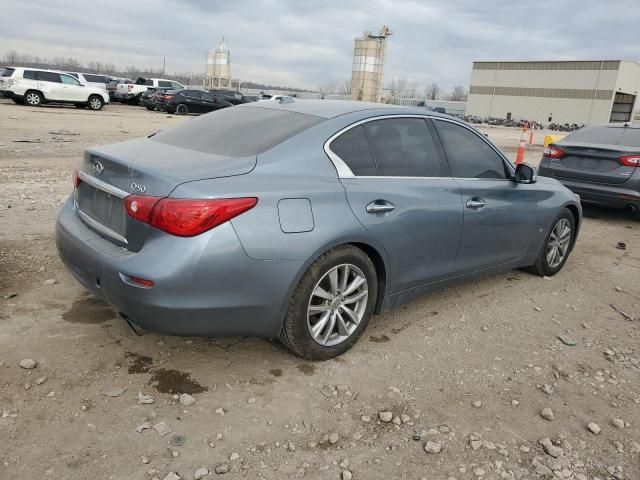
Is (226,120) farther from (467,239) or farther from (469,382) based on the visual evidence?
(469,382)

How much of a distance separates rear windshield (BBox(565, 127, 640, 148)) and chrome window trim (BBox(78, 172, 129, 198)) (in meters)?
7.56

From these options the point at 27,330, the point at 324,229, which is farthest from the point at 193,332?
the point at 27,330

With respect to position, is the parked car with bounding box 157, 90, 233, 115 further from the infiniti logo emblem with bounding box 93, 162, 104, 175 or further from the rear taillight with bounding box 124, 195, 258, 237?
the rear taillight with bounding box 124, 195, 258, 237

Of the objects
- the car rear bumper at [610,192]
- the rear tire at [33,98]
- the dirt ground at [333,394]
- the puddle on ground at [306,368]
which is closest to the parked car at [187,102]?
the rear tire at [33,98]

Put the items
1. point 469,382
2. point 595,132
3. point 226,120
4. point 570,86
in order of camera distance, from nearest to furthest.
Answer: point 469,382
point 226,120
point 595,132
point 570,86

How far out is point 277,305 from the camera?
307cm

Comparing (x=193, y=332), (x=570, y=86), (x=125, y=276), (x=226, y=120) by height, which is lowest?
(x=193, y=332)

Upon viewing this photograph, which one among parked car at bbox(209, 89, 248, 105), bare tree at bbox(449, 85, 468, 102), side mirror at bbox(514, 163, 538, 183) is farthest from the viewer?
bare tree at bbox(449, 85, 468, 102)

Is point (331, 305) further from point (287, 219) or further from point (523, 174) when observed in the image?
point (523, 174)

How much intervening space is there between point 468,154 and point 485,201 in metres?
0.40

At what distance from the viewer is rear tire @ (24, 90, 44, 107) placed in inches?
971

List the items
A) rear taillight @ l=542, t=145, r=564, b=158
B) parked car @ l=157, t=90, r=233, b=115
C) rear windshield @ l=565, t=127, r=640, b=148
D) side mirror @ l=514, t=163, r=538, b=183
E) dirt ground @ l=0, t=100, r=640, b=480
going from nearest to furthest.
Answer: dirt ground @ l=0, t=100, r=640, b=480 → side mirror @ l=514, t=163, r=538, b=183 → rear windshield @ l=565, t=127, r=640, b=148 → rear taillight @ l=542, t=145, r=564, b=158 → parked car @ l=157, t=90, r=233, b=115

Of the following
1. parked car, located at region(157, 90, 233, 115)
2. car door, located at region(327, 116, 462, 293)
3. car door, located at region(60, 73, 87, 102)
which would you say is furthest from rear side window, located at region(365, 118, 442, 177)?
car door, located at region(60, 73, 87, 102)

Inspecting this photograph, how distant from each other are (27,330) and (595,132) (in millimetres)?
8518
